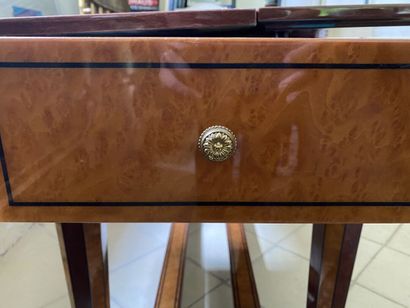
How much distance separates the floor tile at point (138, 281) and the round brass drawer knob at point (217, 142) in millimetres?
748

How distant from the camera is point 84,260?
0.52 meters

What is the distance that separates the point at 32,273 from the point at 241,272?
702 mm

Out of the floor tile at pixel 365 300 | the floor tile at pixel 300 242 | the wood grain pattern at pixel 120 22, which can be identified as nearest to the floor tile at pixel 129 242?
the floor tile at pixel 300 242

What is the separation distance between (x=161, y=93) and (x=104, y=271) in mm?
375

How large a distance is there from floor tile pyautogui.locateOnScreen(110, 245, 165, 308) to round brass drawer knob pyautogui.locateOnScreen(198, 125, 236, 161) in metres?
0.75

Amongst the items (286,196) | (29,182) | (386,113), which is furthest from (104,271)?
(386,113)

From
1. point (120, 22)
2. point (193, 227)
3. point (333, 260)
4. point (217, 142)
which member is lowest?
point (193, 227)

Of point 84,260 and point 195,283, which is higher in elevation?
point 84,260

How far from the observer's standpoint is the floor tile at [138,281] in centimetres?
96

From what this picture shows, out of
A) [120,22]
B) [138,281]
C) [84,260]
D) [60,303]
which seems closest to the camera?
[120,22]

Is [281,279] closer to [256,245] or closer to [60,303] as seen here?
[256,245]

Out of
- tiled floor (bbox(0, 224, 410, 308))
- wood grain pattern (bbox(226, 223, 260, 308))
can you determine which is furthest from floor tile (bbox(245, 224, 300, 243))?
wood grain pattern (bbox(226, 223, 260, 308))

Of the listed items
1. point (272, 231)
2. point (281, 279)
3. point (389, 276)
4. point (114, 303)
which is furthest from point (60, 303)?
point (389, 276)

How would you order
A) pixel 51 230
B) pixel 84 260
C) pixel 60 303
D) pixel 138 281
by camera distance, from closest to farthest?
pixel 84 260 < pixel 60 303 < pixel 138 281 < pixel 51 230
